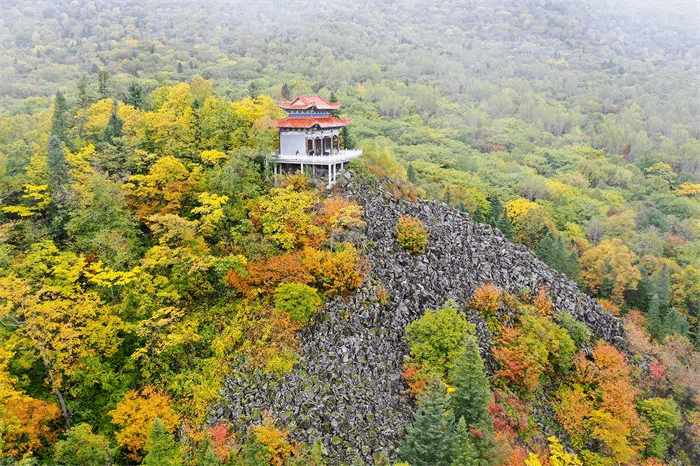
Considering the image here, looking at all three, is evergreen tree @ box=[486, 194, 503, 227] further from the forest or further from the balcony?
the balcony

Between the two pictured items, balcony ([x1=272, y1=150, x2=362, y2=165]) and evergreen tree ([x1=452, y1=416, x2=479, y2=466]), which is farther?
balcony ([x1=272, y1=150, x2=362, y2=165])

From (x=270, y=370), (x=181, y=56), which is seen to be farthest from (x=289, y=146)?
(x=181, y=56)

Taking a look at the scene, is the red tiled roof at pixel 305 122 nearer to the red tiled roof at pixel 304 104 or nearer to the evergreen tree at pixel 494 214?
the red tiled roof at pixel 304 104

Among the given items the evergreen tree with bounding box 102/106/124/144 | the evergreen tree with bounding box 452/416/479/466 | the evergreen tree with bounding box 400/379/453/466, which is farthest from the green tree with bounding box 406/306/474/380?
the evergreen tree with bounding box 102/106/124/144

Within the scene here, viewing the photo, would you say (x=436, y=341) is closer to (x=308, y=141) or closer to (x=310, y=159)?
(x=310, y=159)

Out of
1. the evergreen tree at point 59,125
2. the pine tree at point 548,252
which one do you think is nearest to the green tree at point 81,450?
the evergreen tree at point 59,125
